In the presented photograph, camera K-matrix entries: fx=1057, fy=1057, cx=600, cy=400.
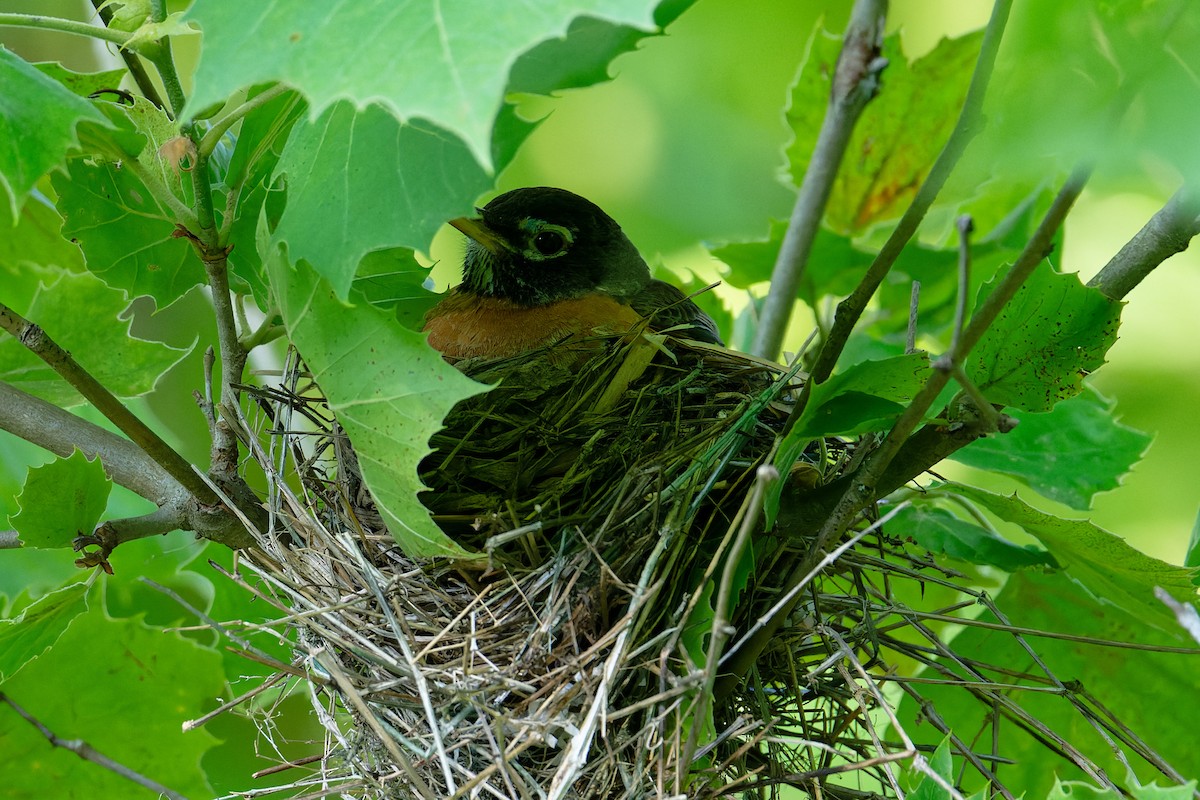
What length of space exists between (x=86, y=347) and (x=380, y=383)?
1.13m

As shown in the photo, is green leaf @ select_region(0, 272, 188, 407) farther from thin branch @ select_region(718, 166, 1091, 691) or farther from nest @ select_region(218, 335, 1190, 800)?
thin branch @ select_region(718, 166, 1091, 691)

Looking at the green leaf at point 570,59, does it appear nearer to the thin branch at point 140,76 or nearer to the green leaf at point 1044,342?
the green leaf at point 1044,342

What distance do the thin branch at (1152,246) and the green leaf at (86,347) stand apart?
5.76 ft

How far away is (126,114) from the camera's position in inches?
62.3

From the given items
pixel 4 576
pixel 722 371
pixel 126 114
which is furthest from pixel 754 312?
pixel 4 576

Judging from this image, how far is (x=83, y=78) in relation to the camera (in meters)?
1.79

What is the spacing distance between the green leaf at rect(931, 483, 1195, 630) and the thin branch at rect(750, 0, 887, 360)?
0.64m

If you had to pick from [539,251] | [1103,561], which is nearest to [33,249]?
[539,251]

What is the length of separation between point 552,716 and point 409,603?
343 millimetres

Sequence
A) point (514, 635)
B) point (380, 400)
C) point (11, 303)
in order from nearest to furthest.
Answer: point (380, 400), point (514, 635), point (11, 303)

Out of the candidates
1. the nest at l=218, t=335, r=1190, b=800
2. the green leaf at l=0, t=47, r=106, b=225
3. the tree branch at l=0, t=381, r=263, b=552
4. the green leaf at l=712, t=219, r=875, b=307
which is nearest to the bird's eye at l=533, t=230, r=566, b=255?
the green leaf at l=712, t=219, r=875, b=307

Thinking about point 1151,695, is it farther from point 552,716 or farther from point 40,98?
point 40,98

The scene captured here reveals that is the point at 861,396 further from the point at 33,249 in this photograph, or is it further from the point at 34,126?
the point at 33,249

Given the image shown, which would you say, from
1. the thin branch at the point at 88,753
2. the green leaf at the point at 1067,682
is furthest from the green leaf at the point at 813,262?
the thin branch at the point at 88,753
